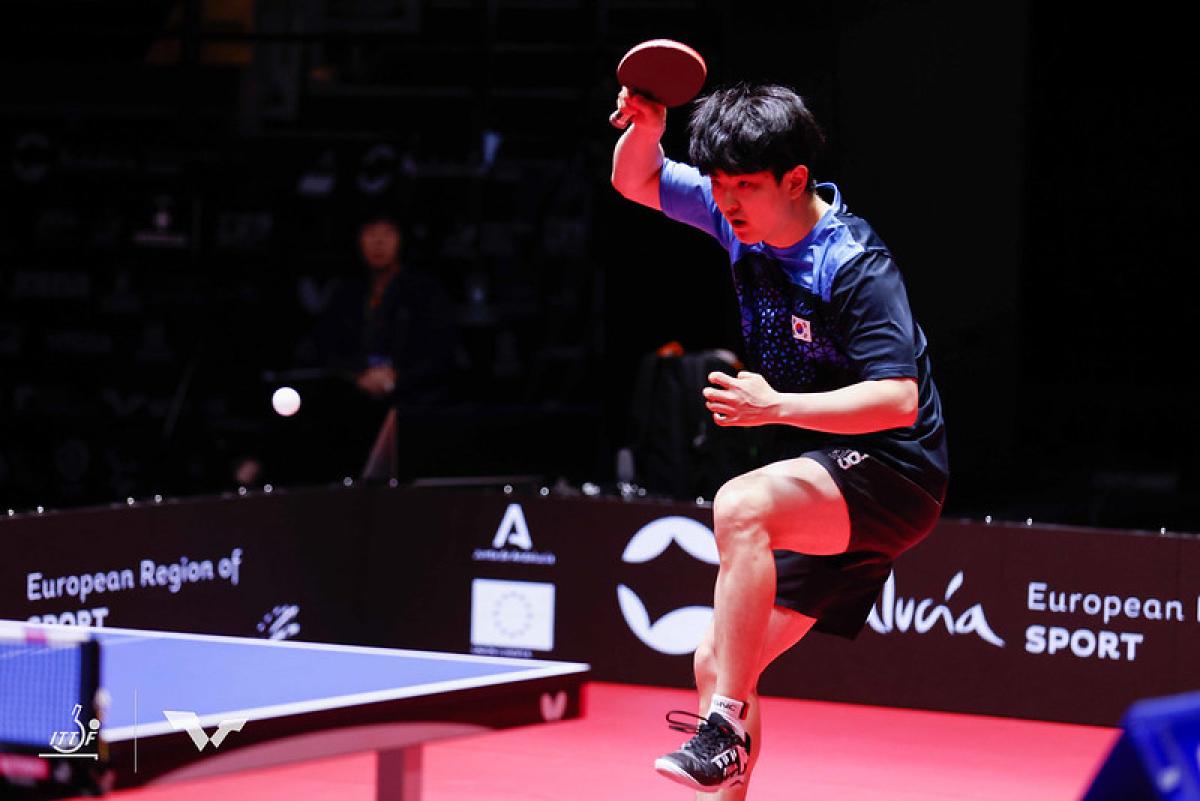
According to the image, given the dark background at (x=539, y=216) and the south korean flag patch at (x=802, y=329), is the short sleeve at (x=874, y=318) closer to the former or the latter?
the south korean flag patch at (x=802, y=329)

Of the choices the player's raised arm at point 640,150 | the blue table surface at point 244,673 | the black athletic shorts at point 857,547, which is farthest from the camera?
the player's raised arm at point 640,150

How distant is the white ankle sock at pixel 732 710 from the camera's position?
11.3ft

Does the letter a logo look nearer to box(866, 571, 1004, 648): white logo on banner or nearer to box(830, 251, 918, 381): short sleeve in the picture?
box(866, 571, 1004, 648): white logo on banner

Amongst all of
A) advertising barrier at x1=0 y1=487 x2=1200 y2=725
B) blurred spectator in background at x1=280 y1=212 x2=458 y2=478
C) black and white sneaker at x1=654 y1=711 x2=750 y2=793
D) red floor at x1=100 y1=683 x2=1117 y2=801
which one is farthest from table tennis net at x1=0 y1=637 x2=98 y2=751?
blurred spectator in background at x1=280 y1=212 x2=458 y2=478

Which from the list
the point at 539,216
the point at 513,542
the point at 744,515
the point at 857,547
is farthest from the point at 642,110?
the point at 539,216

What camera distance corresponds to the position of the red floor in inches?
191

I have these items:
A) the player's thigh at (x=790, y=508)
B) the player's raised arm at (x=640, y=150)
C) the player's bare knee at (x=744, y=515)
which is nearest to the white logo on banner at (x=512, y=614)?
the player's raised arm at (x=640, y=150)

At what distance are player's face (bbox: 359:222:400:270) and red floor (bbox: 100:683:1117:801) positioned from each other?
2.23m

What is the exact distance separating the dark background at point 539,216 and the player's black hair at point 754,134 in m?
4.10

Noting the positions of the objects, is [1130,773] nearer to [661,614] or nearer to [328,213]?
[661,614]

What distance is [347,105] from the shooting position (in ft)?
32.6

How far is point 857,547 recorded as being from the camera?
3.70m

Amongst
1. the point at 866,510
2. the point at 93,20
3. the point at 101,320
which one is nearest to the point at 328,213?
the point at 101,320

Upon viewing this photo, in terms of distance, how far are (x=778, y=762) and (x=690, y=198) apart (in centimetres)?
208
